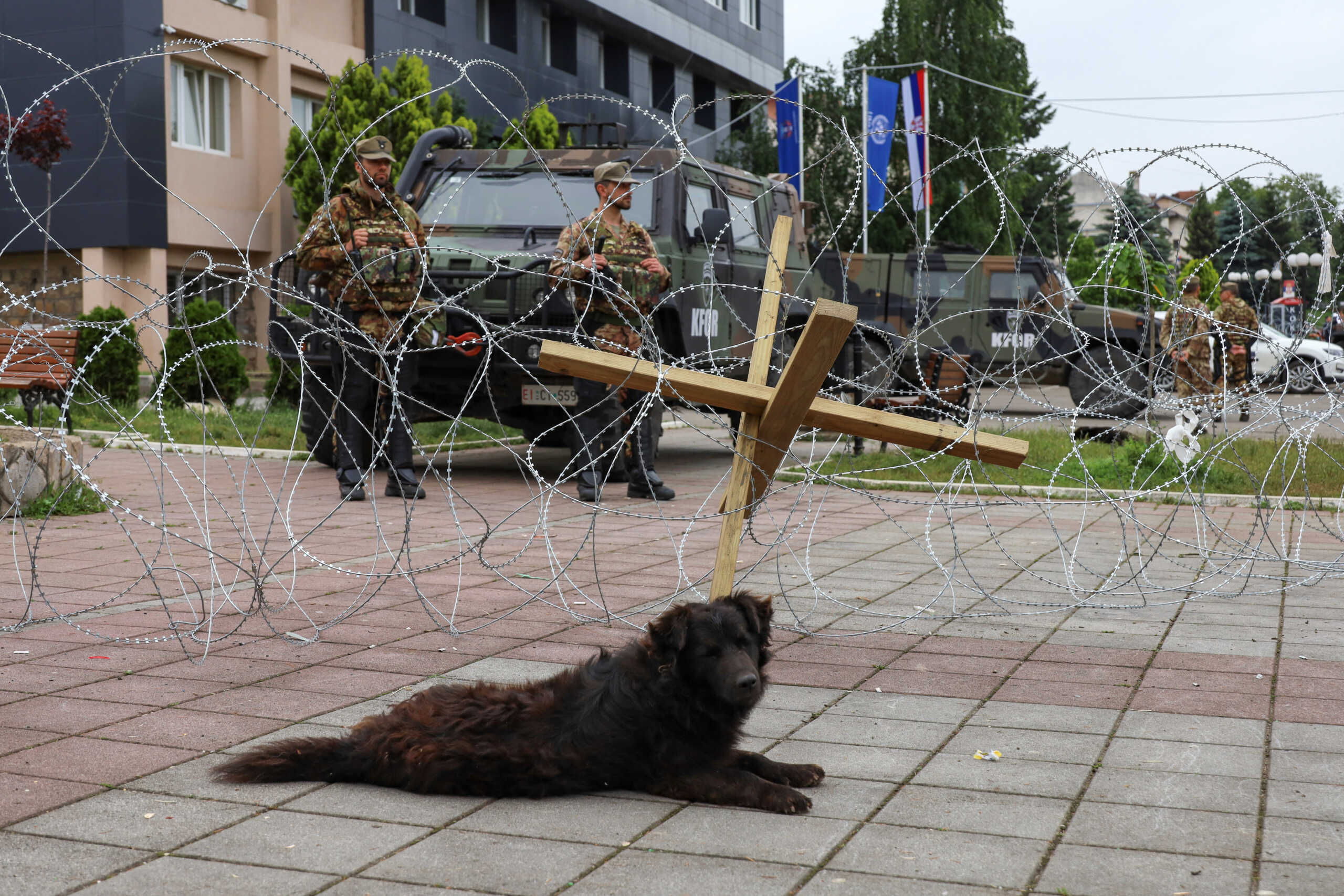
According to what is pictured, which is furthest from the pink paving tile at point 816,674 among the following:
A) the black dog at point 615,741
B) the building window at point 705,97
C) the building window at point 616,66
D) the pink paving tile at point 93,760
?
the building window at point 705,97

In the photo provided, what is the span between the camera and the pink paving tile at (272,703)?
13.3 ft

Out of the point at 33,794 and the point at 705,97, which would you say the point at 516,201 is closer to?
the point at 33,794

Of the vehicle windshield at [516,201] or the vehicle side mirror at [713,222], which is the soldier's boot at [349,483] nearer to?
the vehicle windshield at [516,201]

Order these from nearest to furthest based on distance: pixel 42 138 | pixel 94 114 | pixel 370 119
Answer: pixel 42 138 < pixel 370 119 < pixel 94 114

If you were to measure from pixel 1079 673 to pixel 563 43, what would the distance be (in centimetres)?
2840

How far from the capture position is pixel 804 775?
3.42 meters

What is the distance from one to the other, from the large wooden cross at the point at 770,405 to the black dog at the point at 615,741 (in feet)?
4.22

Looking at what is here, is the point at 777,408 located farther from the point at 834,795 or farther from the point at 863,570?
the point at 863,570

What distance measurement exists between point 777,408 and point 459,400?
6653mm

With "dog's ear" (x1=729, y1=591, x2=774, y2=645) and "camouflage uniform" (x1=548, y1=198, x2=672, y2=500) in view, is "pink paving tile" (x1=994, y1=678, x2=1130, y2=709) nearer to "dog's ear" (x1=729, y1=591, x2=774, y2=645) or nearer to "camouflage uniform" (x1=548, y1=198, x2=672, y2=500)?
"dog's ear" (x1=729, y1=591, x2=774, y2=645)

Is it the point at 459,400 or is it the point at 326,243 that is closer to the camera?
the point at 326,243

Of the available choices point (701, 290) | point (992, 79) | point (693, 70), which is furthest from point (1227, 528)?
point (992, 79)

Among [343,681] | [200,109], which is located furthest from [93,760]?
[200,109]

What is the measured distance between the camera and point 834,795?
11.1 feet
